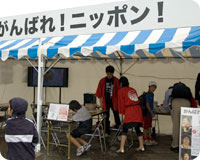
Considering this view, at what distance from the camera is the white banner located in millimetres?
3154

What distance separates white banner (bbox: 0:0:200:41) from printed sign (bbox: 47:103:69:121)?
1.20 m

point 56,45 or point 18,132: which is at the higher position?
point 56,45

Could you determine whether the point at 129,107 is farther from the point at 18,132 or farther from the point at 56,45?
the point at 18,132

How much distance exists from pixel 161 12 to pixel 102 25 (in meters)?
0.83

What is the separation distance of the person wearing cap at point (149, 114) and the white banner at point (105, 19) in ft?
5.62

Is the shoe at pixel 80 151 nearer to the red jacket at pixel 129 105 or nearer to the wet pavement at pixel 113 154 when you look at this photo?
the wet pavement at pixel 113 154

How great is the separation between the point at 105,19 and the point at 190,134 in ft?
6.49

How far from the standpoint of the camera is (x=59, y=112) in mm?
4164

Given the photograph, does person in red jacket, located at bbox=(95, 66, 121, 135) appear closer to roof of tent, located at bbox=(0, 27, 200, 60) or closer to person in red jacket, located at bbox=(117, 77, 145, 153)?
person in red jacket, located at bbox=(117, 77, 145, 153)

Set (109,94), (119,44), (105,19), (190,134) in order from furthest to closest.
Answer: (109,94) < (119,44) < (105,19) < (190,134)

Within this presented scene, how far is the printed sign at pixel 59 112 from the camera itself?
→ 407 cm

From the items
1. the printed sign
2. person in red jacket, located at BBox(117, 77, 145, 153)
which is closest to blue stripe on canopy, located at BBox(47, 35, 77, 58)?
the printed sign

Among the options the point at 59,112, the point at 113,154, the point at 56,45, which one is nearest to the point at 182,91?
the point at 113,154

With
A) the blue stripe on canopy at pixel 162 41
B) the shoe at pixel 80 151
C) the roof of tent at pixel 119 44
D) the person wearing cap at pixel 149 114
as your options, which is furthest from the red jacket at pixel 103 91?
the blue stripe on canopy at pixel 162 41
